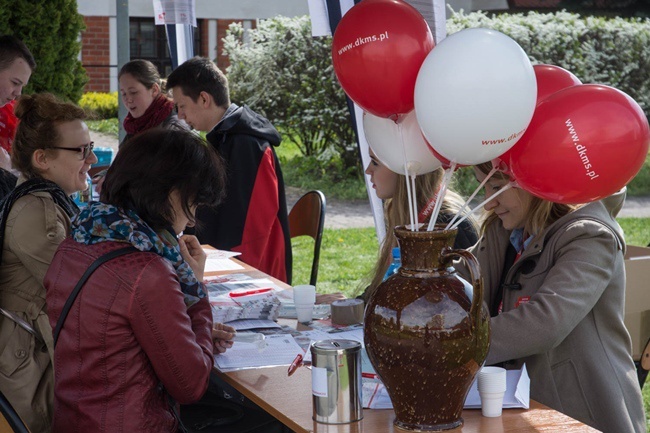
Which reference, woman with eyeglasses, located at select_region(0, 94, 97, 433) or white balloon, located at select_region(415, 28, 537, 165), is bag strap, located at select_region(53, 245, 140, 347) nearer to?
woman with eyeglasses, located at select_region(0, 94, 97, 433)

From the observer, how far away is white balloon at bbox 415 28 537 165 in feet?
5.62

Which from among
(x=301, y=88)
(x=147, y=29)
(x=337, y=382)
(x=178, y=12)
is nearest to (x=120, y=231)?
(x=337, y=382)

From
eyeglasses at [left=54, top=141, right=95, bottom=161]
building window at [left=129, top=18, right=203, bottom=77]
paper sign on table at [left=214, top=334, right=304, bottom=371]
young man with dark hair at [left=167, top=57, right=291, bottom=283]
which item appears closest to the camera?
paper sign on table at [left=214, top=334, right=304, bottom=371]

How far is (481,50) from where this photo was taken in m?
1.72

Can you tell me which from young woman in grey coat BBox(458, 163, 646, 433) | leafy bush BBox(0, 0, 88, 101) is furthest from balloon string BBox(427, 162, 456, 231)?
leafy bush BBox(0, 0, 88, 101)

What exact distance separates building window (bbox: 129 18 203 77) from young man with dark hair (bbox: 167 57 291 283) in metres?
11.4

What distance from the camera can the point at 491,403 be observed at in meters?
1.83

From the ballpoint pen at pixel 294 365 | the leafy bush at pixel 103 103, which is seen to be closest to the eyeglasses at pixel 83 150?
the ballpoint pen at pixel 294 365

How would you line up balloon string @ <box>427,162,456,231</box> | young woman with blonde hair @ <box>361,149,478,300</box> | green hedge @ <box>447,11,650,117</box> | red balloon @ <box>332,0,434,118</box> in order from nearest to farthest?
balloon string @ <box>427,162,456,231</box> < red balloon @ <box>332,0,434,118</box> < young woman with blonde hair @ <box>361,149,478,300</box> < green hedge @ <box>447,11,650,117</box>

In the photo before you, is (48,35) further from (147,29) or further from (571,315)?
(571,315)

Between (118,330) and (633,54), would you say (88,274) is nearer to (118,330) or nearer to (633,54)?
(118,330)

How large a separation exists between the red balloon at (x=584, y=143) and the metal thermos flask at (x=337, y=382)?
0.57 meters

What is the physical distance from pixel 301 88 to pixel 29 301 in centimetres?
778

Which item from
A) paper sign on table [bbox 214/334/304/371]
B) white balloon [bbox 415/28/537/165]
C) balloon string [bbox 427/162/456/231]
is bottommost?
paper sign on table [bbox 214/334/304/371]
